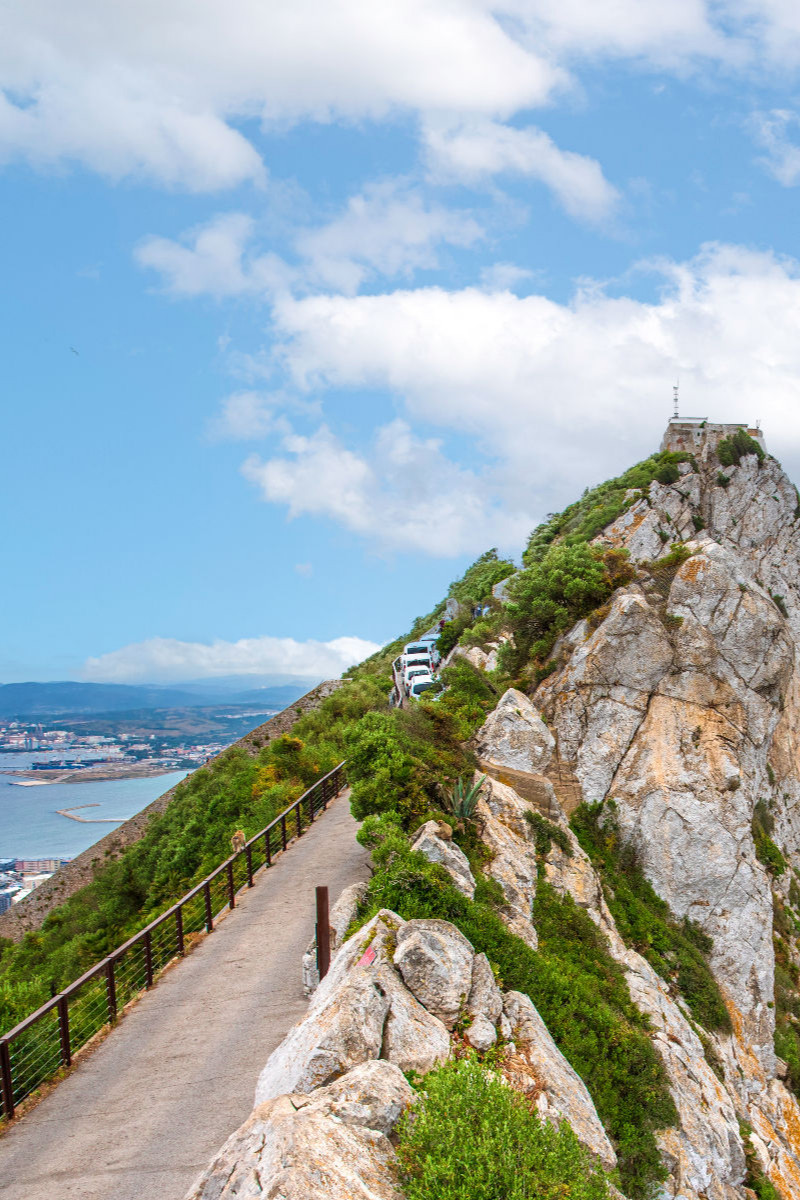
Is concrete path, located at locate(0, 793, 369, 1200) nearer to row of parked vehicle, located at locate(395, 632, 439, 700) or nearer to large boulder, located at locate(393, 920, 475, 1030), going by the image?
large boulder, located at locate(393, 920, 475, 1030)

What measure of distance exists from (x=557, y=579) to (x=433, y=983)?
1780 cm

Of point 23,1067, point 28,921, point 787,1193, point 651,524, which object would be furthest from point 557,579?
point 28,921

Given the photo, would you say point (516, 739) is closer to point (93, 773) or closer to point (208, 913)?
point (208, 913)

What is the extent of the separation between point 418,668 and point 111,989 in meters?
22.5

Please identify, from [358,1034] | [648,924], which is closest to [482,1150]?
[358,1034]

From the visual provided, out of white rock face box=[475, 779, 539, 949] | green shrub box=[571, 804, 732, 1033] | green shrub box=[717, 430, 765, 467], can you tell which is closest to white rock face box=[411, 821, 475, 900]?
white rock face box=[475, 779, 539, 949]

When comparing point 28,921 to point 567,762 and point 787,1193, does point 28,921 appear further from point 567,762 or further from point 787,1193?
point 787,1193

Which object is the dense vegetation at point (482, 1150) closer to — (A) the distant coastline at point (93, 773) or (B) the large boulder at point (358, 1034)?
(B) the large boulder at point (358, 1034)

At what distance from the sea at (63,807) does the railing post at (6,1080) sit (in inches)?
1230

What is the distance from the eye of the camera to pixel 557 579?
2420 cm

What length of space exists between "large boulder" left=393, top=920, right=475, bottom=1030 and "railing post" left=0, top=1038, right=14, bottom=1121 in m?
4.45

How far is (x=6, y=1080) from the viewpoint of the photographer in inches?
327

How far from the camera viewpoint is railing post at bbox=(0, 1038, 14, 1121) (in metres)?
8.27

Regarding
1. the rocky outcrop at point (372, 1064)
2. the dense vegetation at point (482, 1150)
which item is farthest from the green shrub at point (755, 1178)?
the dense vegetation at point (482, 1150)
